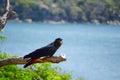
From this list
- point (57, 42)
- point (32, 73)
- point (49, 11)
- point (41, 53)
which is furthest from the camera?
point (49, 11)

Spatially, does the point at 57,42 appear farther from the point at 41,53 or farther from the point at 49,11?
the point at 49,11

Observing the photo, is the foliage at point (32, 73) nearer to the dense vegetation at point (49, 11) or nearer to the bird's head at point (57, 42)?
the bird's head at point (57, 42)

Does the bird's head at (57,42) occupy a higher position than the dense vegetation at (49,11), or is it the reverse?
the bird's head at (57,42)

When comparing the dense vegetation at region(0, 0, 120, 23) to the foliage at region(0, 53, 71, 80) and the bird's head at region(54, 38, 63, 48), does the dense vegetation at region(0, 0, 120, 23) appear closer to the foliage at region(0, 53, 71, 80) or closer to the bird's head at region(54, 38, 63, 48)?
the foliage at region(0, 53, 71, 80)

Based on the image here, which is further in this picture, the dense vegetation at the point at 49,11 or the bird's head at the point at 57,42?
the dense vegetation at the point at 49,11

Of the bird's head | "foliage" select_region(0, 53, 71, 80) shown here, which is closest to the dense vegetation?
"foliage" select_region(0, 53, 71, 80)

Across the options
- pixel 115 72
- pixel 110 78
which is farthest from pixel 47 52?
pixel 115 72

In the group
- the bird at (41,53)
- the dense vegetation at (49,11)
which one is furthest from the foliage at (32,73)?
the dense vegetation at (49,11)

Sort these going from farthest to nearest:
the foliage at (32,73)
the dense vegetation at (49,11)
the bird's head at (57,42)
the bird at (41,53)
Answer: the dense vegetation at (49,11), the foliage at (32,73), the bird's head at (57,42), the bird at (41,53)

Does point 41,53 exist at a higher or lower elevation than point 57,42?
lower

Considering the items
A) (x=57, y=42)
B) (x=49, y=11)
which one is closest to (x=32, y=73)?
(x=57, y=42)

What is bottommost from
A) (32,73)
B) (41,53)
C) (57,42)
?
(32,73)

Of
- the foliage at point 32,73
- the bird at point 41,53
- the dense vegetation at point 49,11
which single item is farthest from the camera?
the dense vegetation at point 49,11

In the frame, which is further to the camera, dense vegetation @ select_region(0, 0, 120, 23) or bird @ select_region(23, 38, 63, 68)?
dense vegetation @ select_region(0, 0, 120, 23)
